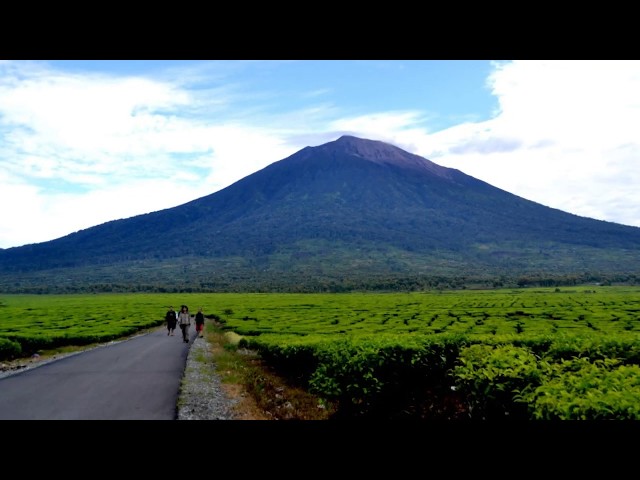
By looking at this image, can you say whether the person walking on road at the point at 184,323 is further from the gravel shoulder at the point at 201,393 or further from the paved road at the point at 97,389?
the gravel shoulder at the point at 201,393

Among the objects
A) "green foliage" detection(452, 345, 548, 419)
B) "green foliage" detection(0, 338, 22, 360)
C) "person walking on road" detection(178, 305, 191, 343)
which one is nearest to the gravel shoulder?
"green foliage" detection(0, 338, 22, 360)

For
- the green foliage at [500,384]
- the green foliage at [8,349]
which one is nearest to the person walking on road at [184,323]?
the green foliage at [8,349]

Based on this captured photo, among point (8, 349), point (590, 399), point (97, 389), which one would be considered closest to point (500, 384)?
point (590, 399)

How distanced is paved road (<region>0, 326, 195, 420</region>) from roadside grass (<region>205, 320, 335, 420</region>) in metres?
1.44

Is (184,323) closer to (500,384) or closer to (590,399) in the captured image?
(500,384)

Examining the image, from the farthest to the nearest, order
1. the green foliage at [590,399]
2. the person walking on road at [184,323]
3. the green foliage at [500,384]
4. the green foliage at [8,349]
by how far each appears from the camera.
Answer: the person walking on road at [184,323]
the green foliage at [8,349]
the green foliage at [500,384]
the green foliage at [590,399]

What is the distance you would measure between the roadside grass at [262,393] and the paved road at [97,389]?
1.44m

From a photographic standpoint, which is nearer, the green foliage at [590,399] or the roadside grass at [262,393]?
the green foliage at [590,399]

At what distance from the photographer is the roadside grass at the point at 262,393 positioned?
10602 millimetres

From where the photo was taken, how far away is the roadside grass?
10.6m

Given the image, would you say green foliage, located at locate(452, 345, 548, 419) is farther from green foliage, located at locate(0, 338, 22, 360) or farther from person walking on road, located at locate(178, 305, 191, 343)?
person walking on road, located at locate(178, 305, 191, 343)

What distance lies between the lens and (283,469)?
2.13m

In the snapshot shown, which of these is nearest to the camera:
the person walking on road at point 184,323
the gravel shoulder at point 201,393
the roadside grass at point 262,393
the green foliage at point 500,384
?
the green foliage at point 500,384
